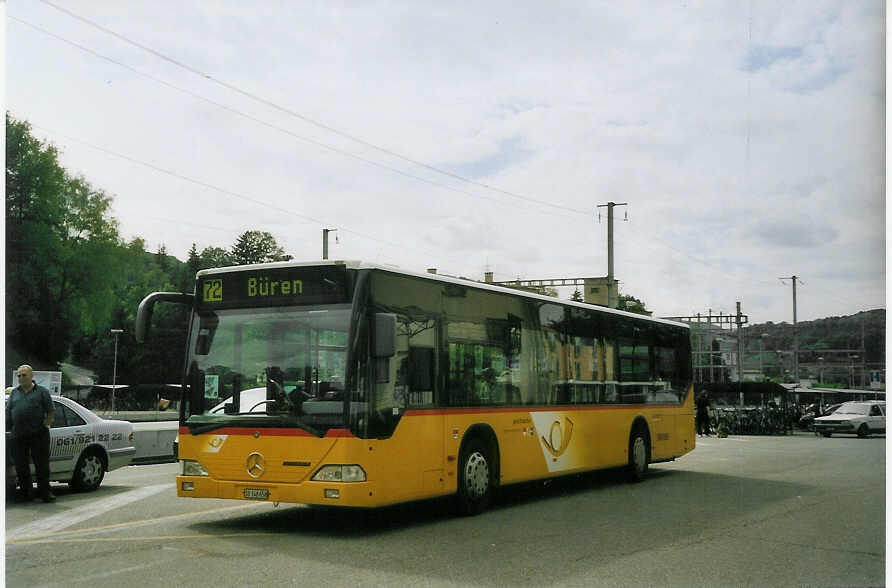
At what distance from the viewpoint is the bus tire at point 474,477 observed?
38.1 feet

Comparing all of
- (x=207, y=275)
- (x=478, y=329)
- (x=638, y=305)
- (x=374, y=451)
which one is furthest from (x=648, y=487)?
(x=638, y=305)

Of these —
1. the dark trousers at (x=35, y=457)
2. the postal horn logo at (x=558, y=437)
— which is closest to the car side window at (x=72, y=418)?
the dark trousers at (x=35, y=457)

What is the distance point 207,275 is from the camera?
36.3ft

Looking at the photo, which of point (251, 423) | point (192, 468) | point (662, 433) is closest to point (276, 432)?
point (251, 423)

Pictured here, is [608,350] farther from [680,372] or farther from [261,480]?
[261,480]

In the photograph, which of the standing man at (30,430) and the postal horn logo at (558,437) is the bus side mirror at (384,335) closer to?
the postal horn logo at (558,437)

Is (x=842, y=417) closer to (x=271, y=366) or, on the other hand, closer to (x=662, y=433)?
(x=662, y=433)

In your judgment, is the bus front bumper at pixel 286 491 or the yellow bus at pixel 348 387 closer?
the bus front bumper at pixel 286 491

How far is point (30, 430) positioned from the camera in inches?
485

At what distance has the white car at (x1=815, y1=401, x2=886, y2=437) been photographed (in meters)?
39.6

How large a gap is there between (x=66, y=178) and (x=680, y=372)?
3788 centimetres

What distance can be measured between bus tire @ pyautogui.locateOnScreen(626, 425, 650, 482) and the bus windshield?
8.27 meters

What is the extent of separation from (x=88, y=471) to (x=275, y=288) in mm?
5417

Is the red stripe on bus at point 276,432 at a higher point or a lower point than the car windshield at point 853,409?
higher
